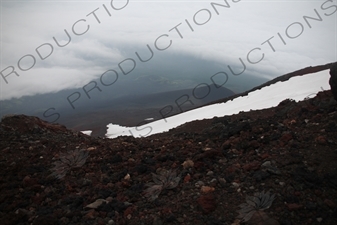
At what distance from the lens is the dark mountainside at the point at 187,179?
347 cm

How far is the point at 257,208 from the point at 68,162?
3.77 meters

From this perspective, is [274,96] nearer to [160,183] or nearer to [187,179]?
[187,179]

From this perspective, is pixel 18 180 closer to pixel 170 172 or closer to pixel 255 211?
pixel 170 172

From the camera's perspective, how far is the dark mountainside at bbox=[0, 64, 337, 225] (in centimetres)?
347

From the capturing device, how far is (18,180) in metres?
4.73

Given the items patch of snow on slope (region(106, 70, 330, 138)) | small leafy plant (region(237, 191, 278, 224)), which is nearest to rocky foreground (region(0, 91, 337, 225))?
small leafy plant (region(237, 191, 278, 224))

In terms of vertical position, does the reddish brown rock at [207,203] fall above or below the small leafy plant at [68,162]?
below

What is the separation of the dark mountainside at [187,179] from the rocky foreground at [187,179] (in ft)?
0.05

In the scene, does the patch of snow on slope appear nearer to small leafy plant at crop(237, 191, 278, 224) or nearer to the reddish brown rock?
small leafy plant at crop(237, 191, 278, 224)

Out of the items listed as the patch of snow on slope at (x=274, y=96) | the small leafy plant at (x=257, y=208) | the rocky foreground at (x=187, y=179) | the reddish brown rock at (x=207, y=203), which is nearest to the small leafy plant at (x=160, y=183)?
the rocky foreground at (x=187, y=179)

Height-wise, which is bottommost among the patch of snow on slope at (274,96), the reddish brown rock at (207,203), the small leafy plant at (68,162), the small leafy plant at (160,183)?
the patch of snow on slope at (274,96)

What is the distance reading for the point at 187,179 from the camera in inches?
170

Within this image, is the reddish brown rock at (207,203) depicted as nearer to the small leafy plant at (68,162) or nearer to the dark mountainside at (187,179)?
the dark mountainside at (187,179)

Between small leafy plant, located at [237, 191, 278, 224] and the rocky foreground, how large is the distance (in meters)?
0.01
